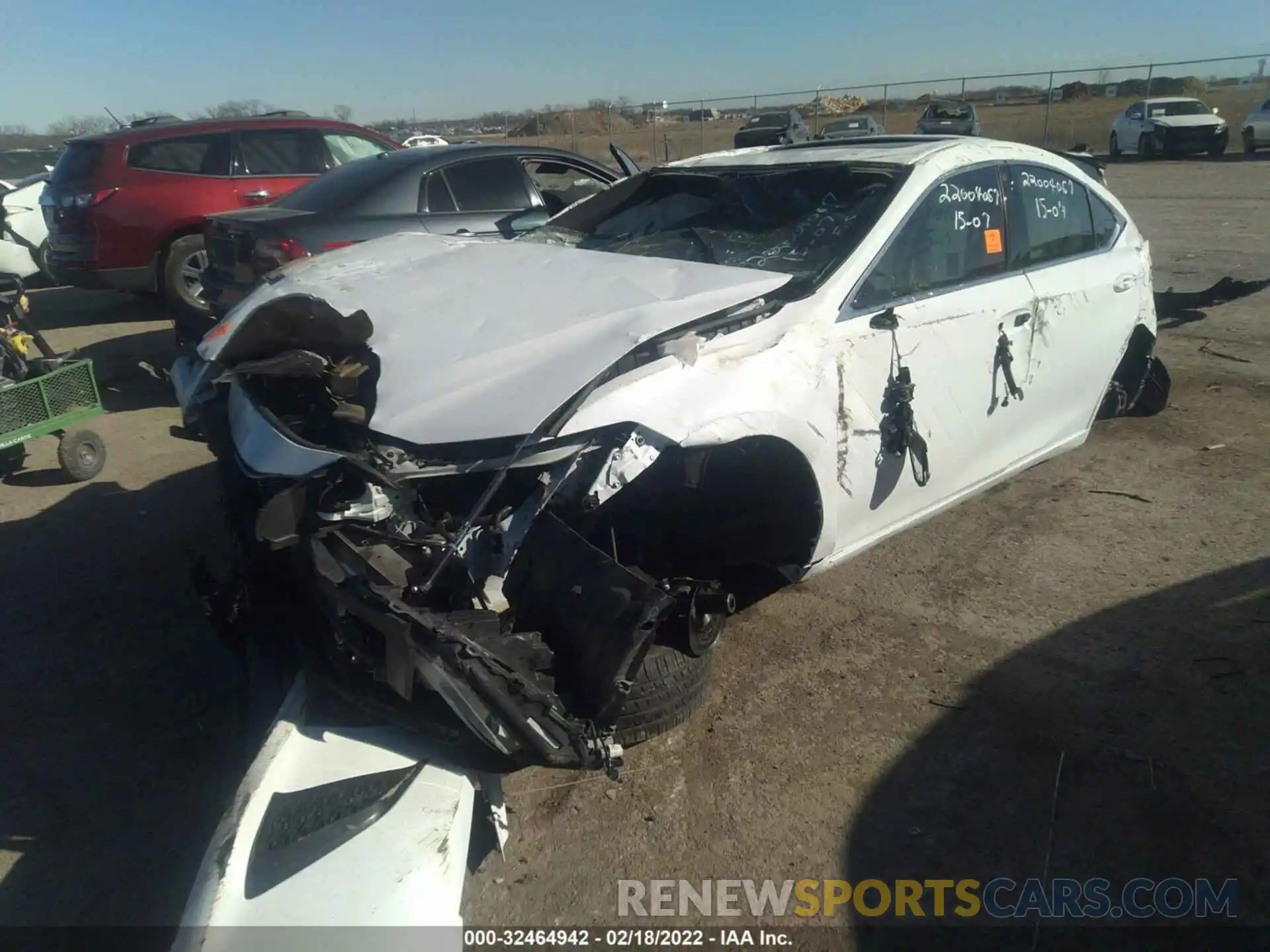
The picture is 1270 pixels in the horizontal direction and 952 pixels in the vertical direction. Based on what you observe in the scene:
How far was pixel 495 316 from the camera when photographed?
117 inches

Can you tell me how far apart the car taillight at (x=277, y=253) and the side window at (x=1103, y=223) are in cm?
448

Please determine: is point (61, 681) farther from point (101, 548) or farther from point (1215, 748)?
point (1215, 748)

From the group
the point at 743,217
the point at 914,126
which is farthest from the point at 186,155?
the point at 914,126

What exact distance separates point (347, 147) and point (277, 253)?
4062mm

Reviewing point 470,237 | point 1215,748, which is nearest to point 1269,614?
point 1215,748

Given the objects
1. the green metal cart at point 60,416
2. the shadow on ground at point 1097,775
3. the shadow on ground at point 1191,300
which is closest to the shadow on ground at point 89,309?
the green metal cart at point 60,416

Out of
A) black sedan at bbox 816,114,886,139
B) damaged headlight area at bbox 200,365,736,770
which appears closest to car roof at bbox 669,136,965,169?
damaged headlight area at bbox 200,365,736,770

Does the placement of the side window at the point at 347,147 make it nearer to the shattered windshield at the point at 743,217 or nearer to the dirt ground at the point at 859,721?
the dirt ground at the point at 859,721

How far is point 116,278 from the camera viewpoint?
820cm

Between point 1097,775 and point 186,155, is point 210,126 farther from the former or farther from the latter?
point 1097,775

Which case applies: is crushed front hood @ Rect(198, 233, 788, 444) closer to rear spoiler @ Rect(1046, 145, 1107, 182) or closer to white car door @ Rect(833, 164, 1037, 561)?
white car door @ Rect(833, 164, 1037, 561)

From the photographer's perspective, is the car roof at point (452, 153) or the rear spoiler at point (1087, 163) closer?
the rear spoiler at point (1087, 163)

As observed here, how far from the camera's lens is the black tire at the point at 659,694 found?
2.70 m

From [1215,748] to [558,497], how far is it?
2094mm
